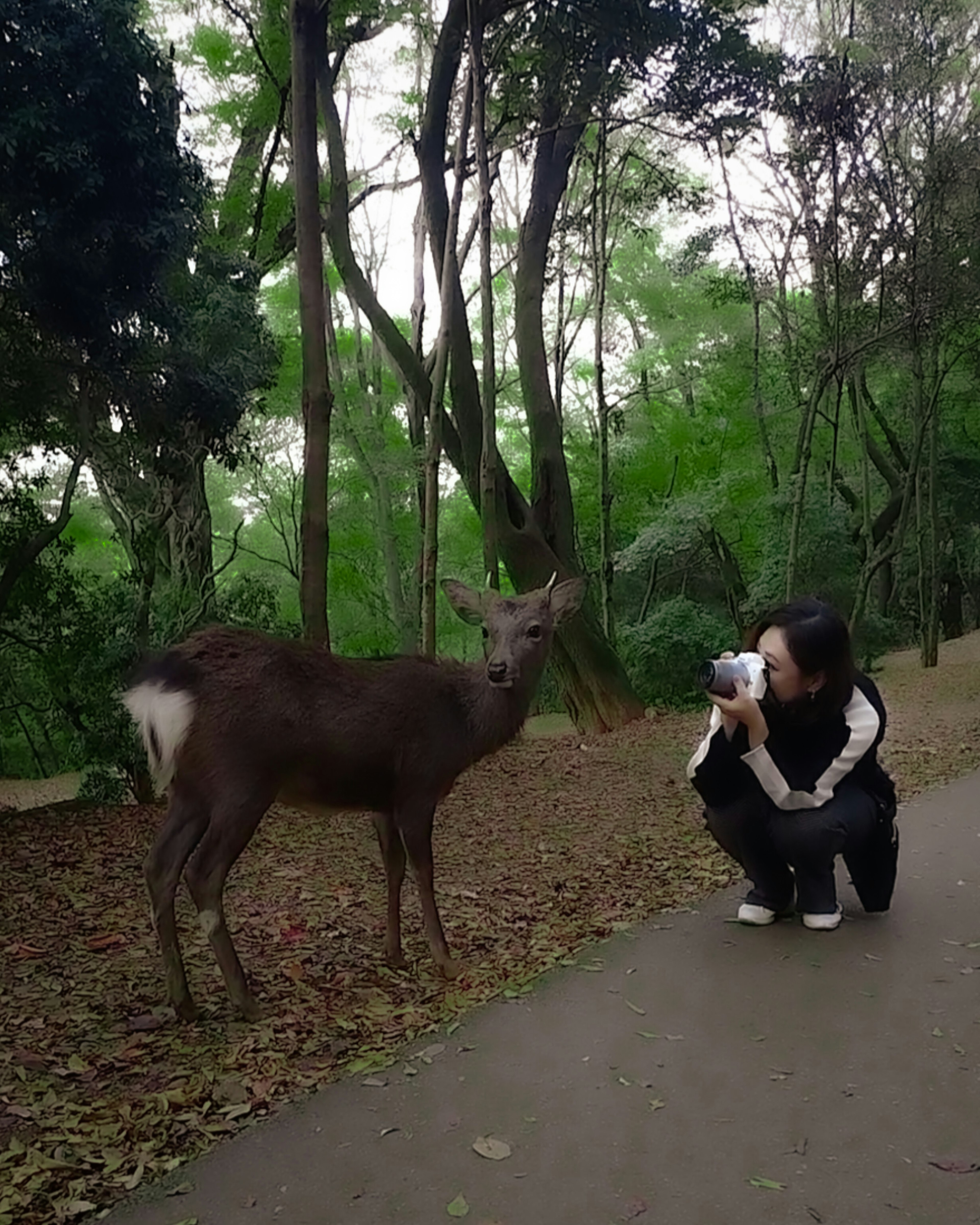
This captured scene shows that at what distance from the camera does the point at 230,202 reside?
1209 cm

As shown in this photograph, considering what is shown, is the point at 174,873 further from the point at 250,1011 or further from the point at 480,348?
the point at 480,348

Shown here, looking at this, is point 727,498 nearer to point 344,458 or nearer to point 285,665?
point 344,458

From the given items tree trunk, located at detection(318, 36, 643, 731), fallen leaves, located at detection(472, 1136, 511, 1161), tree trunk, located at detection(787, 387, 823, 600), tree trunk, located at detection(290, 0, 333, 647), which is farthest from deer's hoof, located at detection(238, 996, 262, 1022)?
tree trunk, located at detection(787, 387, 823, 600)

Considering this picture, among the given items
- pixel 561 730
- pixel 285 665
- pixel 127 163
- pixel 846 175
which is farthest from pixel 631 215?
pixel 285 665

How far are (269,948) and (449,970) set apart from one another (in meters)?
0.87

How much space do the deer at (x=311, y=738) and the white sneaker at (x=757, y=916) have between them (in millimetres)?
1247

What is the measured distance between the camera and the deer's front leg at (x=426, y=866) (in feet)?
12.8

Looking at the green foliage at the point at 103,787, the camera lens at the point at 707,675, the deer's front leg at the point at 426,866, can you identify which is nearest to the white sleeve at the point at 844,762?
the camera lens at the point at 707,675

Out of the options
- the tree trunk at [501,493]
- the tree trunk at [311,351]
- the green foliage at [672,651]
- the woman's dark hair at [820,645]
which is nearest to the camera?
the woman's dark hair at [820,645]

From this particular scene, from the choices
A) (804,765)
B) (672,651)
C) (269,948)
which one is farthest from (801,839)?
(672,651)

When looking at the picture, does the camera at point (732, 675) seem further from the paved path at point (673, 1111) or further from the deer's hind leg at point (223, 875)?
the deer's hind leg at point (223, 875)

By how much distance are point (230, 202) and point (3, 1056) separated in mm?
11028

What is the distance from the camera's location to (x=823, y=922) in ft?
13.2

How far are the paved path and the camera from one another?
3.47 ft
